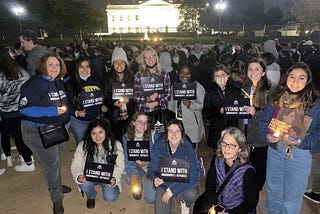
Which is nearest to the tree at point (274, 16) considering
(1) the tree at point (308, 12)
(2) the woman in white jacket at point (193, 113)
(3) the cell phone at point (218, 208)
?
(1) the tree at point (308, 12)

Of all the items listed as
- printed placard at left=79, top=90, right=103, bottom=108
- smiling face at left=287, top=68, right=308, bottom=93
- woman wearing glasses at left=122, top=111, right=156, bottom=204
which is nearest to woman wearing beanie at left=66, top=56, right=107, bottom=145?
printed placard at left=79, top=90, right=103, bottom=108

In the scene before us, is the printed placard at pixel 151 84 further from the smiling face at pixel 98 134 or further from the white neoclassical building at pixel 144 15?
the white neoclassical building at pixel 144 15

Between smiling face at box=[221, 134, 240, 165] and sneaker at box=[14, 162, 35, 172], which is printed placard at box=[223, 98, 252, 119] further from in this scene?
sneaker at box=[14, 162, 35, 172]

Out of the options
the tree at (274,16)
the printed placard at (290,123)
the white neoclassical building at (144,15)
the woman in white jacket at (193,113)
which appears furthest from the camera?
the white neoclassical building at (144,15)

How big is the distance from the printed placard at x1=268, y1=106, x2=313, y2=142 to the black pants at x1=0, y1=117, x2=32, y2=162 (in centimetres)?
447

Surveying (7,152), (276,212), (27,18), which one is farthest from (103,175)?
(27,18)

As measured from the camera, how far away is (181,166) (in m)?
3.98

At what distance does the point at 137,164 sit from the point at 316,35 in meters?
24.8

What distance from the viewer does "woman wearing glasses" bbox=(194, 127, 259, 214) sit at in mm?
3500

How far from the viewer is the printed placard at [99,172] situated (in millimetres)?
4395

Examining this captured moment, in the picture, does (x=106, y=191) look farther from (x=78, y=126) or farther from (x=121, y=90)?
(x=121, y=90)

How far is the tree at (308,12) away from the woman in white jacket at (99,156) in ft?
160

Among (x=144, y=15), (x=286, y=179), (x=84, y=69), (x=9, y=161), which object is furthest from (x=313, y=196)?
(x=144, y=15)

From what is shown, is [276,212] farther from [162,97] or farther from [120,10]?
[120,10]
